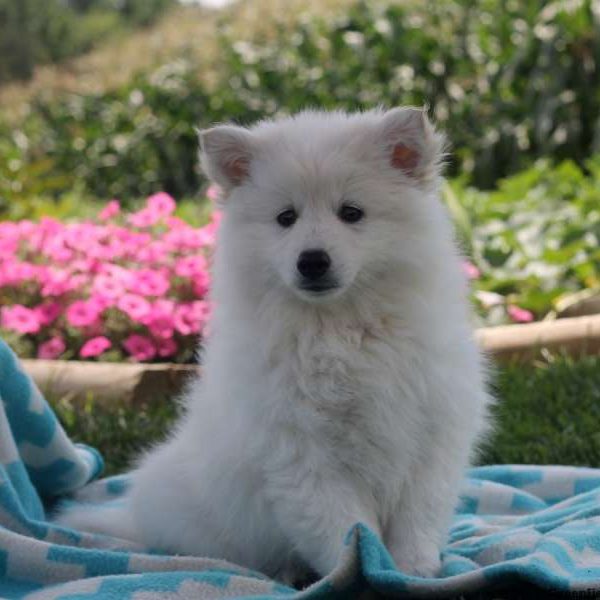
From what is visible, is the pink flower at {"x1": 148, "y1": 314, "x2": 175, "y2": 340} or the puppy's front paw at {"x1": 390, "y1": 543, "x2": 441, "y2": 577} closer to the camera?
the puppy's front paw at {"x1": 390, "y1": 543, "x2": 441, "y2": 577}

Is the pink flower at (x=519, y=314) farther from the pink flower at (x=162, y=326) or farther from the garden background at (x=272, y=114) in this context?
the pink flower at (x=162, y=326)

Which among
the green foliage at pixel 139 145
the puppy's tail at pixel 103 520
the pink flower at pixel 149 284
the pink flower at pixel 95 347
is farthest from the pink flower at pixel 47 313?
the green foliage at pixel 139 145

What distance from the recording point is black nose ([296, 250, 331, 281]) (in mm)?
2855

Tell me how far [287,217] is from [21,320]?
324 cm

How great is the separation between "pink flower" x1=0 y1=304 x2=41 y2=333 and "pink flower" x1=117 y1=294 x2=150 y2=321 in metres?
0.48

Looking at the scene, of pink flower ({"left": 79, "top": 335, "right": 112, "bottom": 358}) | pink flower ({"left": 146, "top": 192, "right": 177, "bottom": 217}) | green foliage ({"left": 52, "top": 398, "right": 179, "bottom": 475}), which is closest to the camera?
green foliage ({"left": 52, "top": 398, "right": 179, "bottom": 475})

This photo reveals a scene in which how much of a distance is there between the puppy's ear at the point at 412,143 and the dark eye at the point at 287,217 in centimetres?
33

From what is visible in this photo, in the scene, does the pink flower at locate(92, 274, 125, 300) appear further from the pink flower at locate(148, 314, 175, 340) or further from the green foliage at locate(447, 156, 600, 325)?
the green foliage at locate(447, 156, 600, 325)

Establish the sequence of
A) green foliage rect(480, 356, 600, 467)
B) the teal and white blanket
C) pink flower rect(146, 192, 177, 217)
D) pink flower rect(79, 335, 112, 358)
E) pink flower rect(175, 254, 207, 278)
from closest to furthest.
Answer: the teal and white blanket → green foliage rect(480, 356, 600, 467) → pink flower rect(79, 335, 112, 358) → pink flower rect(175, 254, 207, 278) → pink flower rect(146, 192, 177, 217)

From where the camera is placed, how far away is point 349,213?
2977 millimetres

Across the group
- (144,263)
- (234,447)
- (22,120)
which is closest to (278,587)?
(234,447)

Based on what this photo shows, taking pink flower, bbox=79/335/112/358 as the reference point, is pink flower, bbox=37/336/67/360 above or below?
below

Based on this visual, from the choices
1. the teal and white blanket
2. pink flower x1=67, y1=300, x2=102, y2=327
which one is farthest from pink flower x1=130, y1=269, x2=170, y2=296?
the teal and white blanket

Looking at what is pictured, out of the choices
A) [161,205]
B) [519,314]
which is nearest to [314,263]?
[519,314]
